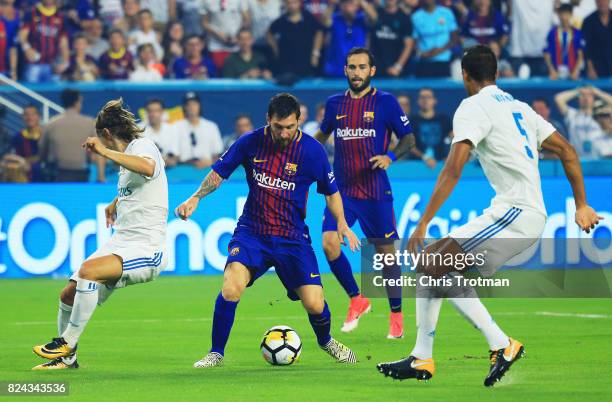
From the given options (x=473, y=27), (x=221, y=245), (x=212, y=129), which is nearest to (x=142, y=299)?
(x=221, y=245)

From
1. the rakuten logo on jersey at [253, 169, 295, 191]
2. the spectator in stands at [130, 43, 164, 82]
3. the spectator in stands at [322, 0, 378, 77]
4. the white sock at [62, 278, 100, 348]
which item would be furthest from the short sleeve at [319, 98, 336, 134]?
the spectator in stands at [130, 43, 164, 82]

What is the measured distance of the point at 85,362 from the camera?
33.3 ft

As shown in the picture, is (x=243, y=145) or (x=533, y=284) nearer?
(x=243, y=145)

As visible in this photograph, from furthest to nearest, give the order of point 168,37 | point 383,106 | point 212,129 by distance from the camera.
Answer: point 168,37 → point 212,129 → point 383,106

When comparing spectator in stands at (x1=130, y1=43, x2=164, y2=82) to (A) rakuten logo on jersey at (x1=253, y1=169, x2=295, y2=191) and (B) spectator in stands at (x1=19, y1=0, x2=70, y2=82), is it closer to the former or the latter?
(B) spectator in stands at (x1=19, y1=0, x2=70, y2=82)

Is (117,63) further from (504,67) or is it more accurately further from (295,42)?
(504,67)

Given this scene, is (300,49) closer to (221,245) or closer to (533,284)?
(221,245)

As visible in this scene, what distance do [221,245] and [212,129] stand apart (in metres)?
3.00

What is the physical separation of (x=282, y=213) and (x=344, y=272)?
2.41m

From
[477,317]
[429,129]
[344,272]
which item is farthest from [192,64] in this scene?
[477,317]

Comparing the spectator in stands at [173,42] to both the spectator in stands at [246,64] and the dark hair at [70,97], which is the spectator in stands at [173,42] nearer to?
the spectator in stands at [246,64]

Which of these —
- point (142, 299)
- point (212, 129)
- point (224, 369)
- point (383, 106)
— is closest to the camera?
point (224, 369)

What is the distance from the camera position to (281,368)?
974 cm

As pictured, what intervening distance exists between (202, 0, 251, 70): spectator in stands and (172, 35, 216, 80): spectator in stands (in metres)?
0.44
